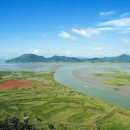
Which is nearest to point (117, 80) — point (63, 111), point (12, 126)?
point (63, 111)

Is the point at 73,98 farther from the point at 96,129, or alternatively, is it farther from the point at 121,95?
the point at 96,129

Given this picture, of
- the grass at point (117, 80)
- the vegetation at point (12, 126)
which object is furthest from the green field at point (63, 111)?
the grass at point (117, 80)

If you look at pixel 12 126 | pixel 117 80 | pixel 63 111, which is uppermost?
pixel 12 126

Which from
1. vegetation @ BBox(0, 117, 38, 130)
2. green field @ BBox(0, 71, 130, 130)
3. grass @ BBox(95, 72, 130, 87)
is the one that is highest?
vegetation @ BBox(0, 117, 38, 130)

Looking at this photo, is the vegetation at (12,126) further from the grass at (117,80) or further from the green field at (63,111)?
the grass at (117,80)

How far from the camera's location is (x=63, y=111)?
175 feet

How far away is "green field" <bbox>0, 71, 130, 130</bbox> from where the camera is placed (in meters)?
42.7

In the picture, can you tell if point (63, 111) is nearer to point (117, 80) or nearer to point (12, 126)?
point (12, 126)

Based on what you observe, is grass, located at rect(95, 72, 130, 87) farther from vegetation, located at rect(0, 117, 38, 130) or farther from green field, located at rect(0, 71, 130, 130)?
vegetation, located at rect(0, 117, 38, 130)

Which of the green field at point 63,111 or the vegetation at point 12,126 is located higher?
the vegetation at point 12,126

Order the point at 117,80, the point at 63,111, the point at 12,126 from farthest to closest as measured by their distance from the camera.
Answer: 1. the point at 117,80
2. the point at 63,111
3. the point at 12,126

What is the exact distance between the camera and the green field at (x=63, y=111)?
42.7 meters

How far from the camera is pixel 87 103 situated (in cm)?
5916

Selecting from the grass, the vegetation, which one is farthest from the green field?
the grass
